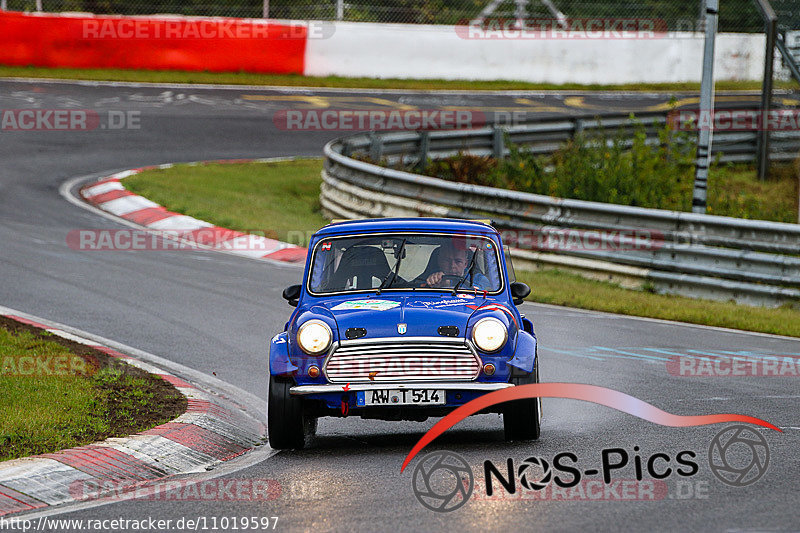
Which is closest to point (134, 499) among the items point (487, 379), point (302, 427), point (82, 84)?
point (302, 427)

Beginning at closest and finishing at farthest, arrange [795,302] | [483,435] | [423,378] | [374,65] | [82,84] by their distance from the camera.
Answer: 1. [423,378]
2. [483,435]
3. [795,302]
4. [82,84]
5. [374,65]

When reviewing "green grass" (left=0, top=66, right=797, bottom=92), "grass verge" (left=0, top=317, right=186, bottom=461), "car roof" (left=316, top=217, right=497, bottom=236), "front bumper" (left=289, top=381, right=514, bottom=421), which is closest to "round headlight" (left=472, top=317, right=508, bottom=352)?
"front bumper" (left=289, top=381, right=514, bottom=421)

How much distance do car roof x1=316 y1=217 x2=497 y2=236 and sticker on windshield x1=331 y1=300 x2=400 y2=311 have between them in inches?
30.8

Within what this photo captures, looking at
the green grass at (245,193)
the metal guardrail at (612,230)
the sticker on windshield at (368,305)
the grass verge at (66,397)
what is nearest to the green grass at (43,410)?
the grass verge at (66,397)

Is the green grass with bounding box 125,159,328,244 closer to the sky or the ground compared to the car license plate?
closer to the ground

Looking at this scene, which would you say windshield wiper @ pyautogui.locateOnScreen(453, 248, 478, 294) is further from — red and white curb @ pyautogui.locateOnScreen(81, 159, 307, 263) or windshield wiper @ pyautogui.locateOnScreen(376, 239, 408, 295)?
red and white curb @ pyautogui.locateOnScreen(81, 159, 307, 263)

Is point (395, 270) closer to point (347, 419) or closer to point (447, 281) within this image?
point (447, 281)

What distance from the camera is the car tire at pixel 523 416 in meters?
7.73

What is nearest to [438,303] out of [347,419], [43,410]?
[347,419]

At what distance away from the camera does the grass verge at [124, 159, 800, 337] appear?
13.8 metres

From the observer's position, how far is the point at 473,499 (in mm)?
6309

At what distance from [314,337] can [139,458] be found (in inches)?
53.4

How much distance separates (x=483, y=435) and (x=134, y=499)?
2797mm

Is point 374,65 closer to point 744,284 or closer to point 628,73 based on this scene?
point 628,73
